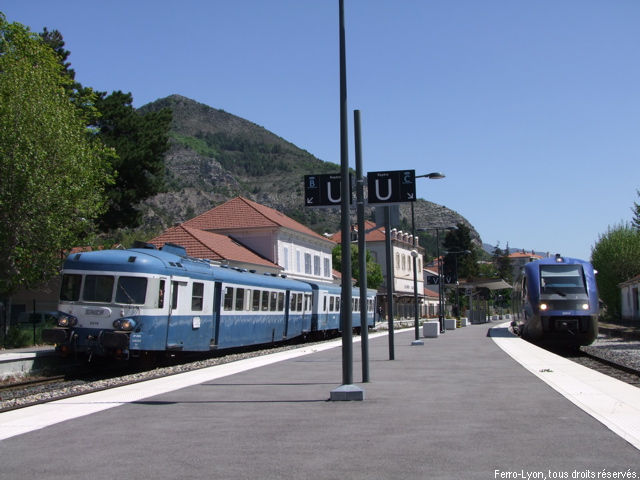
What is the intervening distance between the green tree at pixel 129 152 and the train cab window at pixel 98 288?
21718mm

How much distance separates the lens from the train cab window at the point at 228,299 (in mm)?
21953

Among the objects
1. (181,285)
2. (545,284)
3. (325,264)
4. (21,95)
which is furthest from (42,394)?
(325,264)

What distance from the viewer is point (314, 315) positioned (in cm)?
3347

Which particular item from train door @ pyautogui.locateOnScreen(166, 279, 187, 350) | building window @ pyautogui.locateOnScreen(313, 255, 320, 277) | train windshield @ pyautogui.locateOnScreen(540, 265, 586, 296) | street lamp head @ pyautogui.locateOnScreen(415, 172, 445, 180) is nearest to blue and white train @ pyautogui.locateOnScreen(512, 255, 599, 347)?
train windshield @ pyautogui.locateOnScreen(540, 265, 586, 296)

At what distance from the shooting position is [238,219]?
56.5m

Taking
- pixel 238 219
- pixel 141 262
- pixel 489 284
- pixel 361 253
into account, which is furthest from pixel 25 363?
pixel 489 284

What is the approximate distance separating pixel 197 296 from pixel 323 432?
12379mm

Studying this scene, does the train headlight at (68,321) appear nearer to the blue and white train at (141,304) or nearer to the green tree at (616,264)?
the blue and white train at (141,304)

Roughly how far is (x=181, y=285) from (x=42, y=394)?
5359 mm

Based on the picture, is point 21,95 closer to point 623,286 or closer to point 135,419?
point 135,419

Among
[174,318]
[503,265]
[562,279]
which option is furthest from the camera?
[503,265]

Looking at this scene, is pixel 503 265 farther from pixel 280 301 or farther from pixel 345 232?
pixel 345 232

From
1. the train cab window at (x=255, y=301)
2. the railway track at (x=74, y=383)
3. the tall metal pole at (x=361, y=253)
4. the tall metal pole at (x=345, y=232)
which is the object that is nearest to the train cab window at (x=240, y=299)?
the train cab window at (x=255, y=301)

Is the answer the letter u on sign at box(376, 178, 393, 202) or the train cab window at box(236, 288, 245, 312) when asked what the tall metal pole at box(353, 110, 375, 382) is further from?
the train cab window at box(236, 288, 245, 312)
